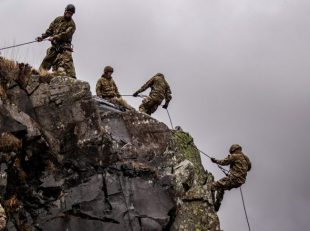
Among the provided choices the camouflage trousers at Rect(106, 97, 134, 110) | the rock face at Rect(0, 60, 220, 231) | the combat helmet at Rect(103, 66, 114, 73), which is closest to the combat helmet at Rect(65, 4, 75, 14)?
the combat helmet at Rect(103, 66, 114, 73)

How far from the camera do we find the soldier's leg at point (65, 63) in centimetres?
2359

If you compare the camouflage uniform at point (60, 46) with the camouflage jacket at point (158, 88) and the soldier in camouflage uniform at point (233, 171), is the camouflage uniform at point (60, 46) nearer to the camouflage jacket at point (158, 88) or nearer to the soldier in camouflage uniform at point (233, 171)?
the camouflage jacket at point (158, 88)

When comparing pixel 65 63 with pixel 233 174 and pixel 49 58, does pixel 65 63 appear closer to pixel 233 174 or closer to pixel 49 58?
pixel 49 58

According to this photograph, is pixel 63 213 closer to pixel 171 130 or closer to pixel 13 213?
pixel 13 213

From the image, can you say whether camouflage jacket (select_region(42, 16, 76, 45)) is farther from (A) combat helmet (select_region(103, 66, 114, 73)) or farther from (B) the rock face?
(B) the rock face

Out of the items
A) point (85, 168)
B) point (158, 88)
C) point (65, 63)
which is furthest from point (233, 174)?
point (65, 63)

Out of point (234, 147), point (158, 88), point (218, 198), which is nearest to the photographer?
point (218, 198)

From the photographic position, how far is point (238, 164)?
78.2ft

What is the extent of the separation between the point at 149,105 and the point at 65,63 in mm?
4206

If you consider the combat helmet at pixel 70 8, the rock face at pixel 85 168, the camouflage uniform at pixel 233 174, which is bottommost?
the rock face at pixel 85 168

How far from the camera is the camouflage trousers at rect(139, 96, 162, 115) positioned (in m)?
25.6

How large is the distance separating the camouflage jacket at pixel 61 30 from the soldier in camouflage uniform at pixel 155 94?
4074 millimetres

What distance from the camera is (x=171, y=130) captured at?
74.7 ft

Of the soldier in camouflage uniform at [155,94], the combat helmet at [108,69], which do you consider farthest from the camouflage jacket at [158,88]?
the combat helmet at [108,69]
